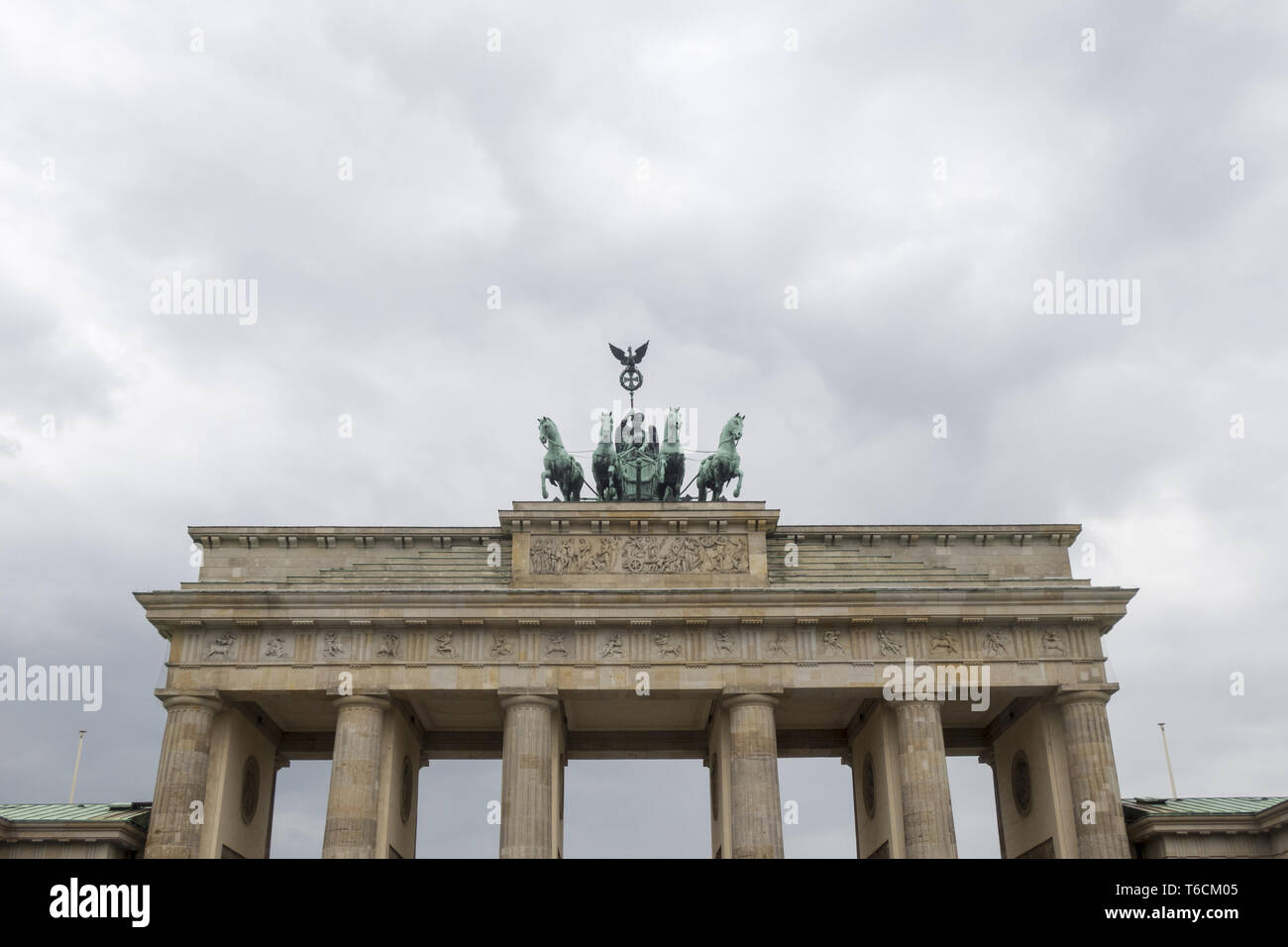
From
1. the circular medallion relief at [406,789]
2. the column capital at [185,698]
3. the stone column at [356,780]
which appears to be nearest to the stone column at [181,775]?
the column capital at [185,698]

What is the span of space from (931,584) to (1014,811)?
8.79 metres

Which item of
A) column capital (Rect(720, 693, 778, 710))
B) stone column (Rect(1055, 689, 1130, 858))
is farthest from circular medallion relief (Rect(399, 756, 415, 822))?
stone column (Rect(1055, 689, 1130, 858))

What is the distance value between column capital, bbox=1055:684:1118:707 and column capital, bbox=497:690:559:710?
51.3 ft

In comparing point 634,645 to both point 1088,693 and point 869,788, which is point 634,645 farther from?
point 1088,693

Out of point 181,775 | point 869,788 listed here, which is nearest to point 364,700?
point 181,775

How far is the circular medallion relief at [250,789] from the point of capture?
116 ft

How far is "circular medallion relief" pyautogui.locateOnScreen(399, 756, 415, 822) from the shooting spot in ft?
118

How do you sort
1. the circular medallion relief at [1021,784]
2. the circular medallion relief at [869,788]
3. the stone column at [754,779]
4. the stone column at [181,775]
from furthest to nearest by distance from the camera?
the circular medallion relief at [869,788] → the circular medallion relief at [1021,784] → the stone column at [754,779] → the stone column at [181,775]

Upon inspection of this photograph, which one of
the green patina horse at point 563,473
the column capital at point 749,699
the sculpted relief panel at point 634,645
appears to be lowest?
the column capital at point 749,699

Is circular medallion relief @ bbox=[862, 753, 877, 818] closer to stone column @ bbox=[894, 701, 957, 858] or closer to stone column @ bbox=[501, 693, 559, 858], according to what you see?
stone column @ bbox=[894, 701, 957, 858]

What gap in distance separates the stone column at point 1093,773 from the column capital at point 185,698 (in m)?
25.9

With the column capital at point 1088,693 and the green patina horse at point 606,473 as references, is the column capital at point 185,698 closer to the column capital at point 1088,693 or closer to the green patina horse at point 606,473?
the green patina horse at point 606,473

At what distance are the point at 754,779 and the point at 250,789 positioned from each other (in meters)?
16.7
